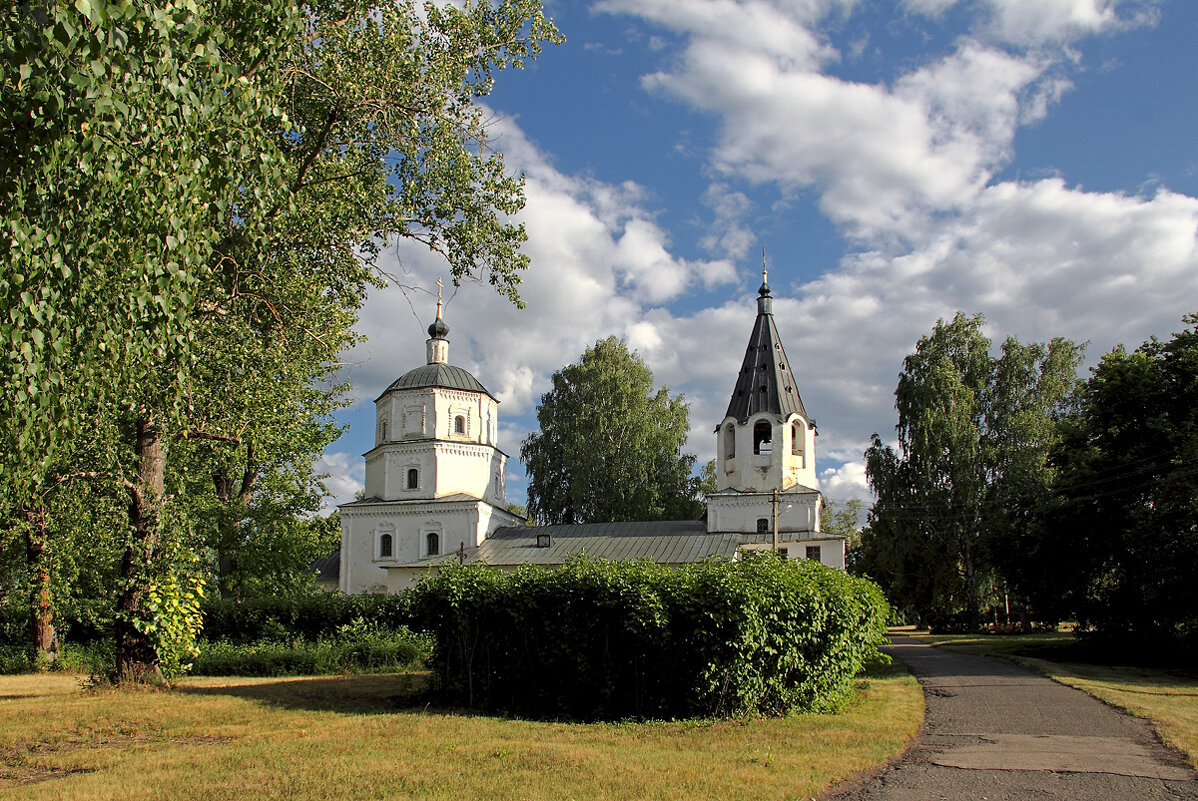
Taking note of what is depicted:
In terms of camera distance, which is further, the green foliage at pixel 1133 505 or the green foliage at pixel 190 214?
the green foliage at pixel 1133 505

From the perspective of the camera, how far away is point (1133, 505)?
19922 mm

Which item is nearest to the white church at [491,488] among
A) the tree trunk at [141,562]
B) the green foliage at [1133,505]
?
the green foliage at [1133,505]

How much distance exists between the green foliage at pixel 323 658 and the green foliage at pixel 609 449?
23.6 metres

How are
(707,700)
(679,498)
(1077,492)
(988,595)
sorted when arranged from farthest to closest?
1. (679,498)
2. (988,595)
3. (1077,492)
4. (707,700)

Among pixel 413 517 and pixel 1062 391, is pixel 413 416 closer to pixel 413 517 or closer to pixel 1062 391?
pixel 413 517

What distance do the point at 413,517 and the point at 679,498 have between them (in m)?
13.4

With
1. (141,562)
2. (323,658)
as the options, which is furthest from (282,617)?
(141,562)

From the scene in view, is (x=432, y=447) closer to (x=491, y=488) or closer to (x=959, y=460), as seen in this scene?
(x=491, y=488)

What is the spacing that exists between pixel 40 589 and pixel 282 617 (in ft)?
24.9

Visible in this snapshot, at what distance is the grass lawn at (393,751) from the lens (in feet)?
22.3

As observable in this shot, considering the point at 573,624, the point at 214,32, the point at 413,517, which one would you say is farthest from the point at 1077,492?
the point at 413,517

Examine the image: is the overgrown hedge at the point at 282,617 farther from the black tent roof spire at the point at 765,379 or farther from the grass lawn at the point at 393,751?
the black tent roof spire at the point at 765,379

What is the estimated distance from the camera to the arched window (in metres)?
35.7

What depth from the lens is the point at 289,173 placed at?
32.0ft
